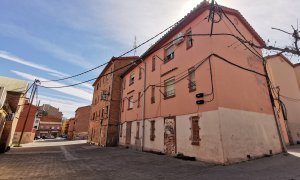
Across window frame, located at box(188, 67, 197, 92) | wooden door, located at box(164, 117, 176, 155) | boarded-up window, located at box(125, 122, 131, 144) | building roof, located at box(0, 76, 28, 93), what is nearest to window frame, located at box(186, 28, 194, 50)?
window frame, located at box(188, 67, 197, 92)

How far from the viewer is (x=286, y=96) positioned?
19141 millimetres

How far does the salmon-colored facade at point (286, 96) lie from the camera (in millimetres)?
17688

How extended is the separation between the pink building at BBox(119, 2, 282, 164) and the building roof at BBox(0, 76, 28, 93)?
12661mm

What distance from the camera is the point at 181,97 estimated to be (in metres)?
12.3

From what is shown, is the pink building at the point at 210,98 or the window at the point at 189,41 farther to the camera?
the window at the point at 189,41

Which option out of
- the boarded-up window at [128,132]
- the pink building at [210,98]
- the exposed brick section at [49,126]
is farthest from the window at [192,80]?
the exposed brick section at [49,126]

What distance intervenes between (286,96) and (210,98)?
14.6m

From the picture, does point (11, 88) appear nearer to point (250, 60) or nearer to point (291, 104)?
point (250, 60)

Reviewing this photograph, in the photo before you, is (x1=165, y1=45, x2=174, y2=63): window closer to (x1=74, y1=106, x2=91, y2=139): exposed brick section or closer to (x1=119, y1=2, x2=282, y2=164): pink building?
(x1=119, y1=2, x2=282, y2=164): pink building

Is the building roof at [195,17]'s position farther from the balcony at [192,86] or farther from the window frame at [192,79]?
the balcony at [192,86]

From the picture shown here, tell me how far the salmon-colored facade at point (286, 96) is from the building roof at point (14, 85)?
2424 centimetres

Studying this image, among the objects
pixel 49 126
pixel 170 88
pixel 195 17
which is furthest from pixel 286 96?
pixel 49 126

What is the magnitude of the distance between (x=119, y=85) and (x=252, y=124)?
17.3m

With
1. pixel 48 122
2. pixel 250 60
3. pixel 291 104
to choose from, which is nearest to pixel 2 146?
pixel 250 60
